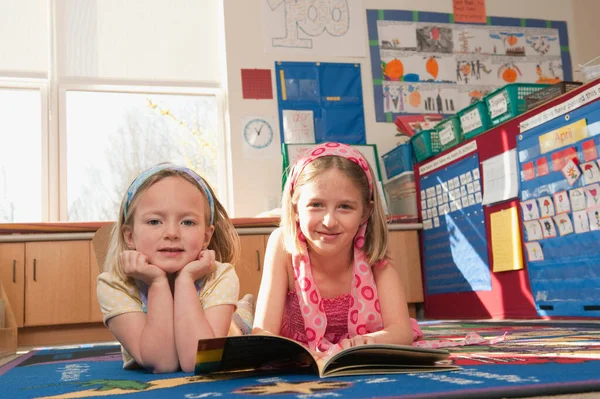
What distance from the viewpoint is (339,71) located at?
374 centimetres

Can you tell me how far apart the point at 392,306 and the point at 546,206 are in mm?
1169

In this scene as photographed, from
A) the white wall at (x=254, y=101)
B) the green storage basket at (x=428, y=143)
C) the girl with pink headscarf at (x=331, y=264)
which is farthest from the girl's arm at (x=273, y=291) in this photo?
the white wall at (x=254, y=101)

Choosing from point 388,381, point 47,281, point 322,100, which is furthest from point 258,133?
point 388,381

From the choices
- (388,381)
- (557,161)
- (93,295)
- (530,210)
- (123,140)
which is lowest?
(388,381)

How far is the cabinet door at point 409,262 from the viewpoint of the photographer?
337 cm

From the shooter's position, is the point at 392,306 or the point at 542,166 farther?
the point at 542,166

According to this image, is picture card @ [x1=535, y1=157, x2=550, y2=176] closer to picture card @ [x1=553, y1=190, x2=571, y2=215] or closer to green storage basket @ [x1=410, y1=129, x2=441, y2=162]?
picture card @ [x1=553, y1=190, x2=571, y2=215]

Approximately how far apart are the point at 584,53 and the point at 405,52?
3.92 ft

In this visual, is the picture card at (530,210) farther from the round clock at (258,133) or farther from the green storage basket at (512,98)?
the round clock at (258,133)

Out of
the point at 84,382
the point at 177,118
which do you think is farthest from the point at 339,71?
the point at 84,382

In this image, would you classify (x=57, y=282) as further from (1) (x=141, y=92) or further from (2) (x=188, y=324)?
(2) (x=188, y=324)

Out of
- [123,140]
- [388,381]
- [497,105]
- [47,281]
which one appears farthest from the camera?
[123,140]

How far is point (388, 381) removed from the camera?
0.81 metres

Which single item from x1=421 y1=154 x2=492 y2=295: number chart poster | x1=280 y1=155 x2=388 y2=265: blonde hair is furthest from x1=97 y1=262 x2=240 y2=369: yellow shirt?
x1=421 y1=154 x2=492 y2=295: number chart poster
